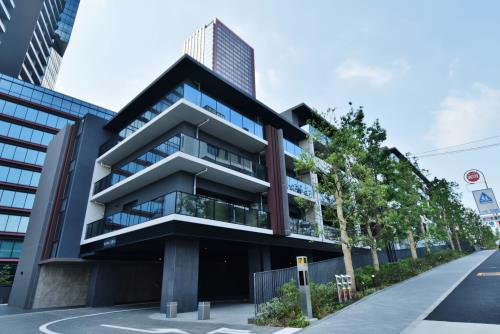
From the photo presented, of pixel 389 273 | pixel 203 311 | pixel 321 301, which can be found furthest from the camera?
pixel 389 273

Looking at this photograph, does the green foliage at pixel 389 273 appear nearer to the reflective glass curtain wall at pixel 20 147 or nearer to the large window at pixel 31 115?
the reflective glass curtain wall at pixel 20 147

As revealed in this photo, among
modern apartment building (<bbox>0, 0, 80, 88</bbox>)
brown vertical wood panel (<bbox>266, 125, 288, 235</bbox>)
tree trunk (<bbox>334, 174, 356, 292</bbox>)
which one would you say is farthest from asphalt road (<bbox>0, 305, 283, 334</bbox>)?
modern apartment building (<bbox>0, 0, 80, 88</bbox>)

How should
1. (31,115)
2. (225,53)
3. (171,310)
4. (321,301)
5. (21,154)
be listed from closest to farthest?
(321,301) < (171,310) < (21,154) < (31,115) < (225,53)

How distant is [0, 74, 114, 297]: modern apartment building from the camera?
121ft

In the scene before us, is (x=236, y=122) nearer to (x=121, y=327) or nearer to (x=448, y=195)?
(x=121, y=327)

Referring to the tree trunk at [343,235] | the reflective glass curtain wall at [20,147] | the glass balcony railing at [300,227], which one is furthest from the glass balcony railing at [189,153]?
the reflective glass curtain wall at [20,147]

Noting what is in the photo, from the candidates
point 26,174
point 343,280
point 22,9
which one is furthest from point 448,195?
point 22,9

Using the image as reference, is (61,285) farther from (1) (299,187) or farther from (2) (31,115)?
(2) (31,115)

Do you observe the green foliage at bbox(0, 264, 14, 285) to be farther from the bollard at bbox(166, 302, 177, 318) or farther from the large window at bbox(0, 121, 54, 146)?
the bollard at bbox(166, 302, 177, 318)

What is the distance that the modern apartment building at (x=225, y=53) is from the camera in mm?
130750

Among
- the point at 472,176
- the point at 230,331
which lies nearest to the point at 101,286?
the point at 230,331

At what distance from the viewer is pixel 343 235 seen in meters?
14.5

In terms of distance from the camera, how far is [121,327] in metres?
10.4

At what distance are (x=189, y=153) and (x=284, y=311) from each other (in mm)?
8844
